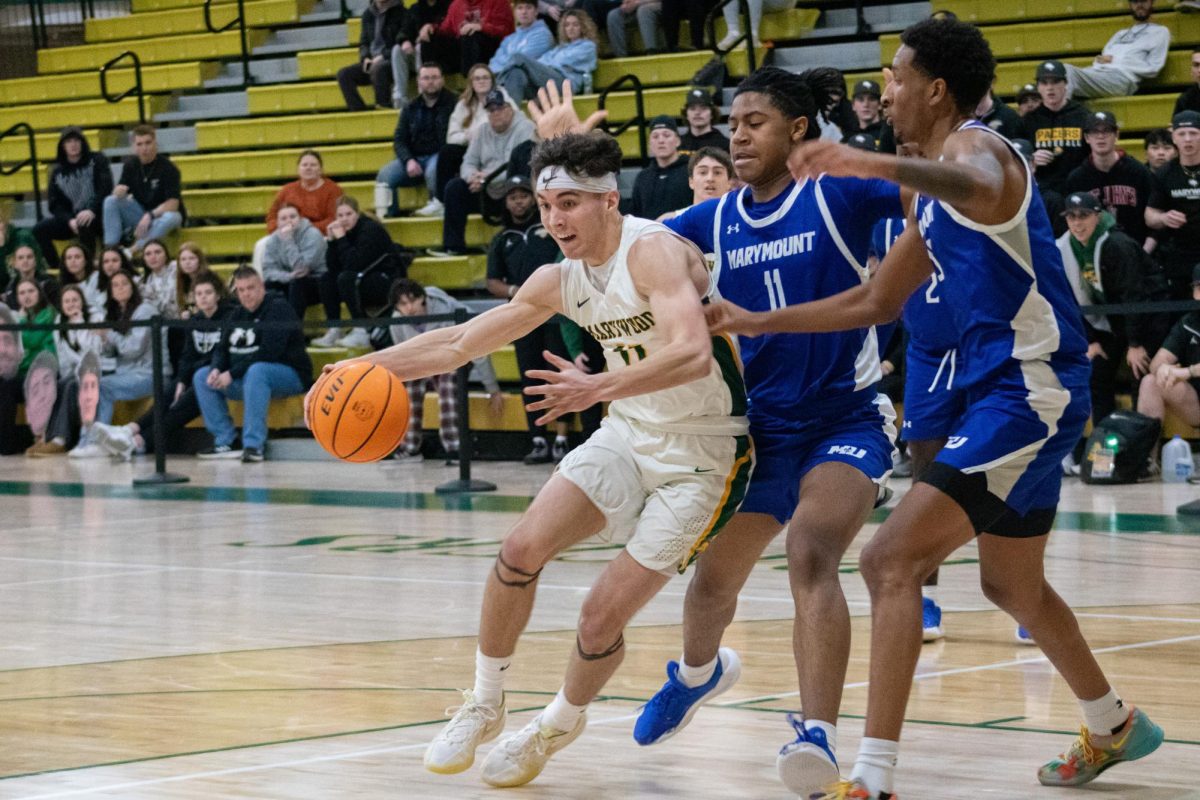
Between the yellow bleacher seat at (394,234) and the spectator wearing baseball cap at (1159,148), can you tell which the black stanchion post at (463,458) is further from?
the spectator wearing baseball cap at (1159,148)

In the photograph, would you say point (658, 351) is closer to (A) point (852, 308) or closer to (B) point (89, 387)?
(A) point (852, 308)

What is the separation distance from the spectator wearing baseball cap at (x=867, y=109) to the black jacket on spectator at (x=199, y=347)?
535 centimetres

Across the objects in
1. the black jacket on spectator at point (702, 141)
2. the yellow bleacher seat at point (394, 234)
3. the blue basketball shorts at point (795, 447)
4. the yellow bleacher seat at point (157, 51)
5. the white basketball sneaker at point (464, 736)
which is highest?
the yellow bleacher seat at point (157, 51)

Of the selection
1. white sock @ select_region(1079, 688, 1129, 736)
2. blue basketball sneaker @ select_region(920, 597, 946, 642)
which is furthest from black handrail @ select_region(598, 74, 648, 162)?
white sock @ select_region(1079, 688, 1129, 736)

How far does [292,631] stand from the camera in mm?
7141

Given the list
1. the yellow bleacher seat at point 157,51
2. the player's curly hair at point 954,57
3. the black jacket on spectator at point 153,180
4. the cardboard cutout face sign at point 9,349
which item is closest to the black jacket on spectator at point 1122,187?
the player's curly hair at point 954,57

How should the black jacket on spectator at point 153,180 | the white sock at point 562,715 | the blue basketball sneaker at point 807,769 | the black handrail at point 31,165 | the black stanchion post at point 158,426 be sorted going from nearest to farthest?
the blue basketball sneaker at point 807,769 → the white sock at point 562,715 → the black stanchion post at point 158,426 → the black jacket on spectator at point 153,180 → the black handrail at point 31,165

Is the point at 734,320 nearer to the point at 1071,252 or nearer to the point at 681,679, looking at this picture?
the point at 681,679

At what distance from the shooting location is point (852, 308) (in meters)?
4.62

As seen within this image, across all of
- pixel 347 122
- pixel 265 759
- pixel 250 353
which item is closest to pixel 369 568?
pixel 265 759

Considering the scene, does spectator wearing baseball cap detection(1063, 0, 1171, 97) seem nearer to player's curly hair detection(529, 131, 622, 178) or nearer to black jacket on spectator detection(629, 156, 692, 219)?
black jacket on spectator detection(629, 156, 692, 219)

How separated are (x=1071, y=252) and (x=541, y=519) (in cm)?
793

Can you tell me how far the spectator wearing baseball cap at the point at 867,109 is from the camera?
41.9 ft

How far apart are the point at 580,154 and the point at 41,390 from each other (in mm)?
12610
